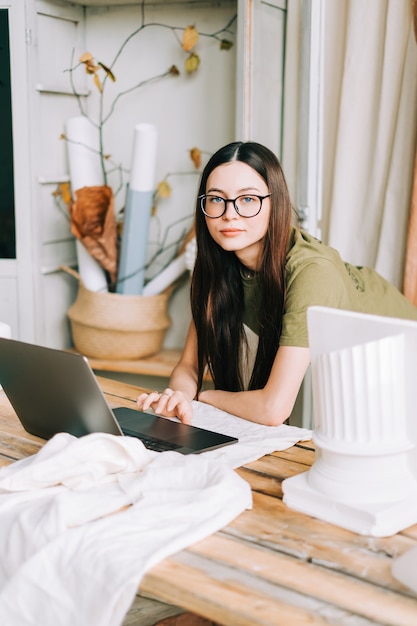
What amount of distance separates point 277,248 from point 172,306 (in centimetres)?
161

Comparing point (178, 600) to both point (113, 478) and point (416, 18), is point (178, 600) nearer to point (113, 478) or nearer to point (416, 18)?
point (113, 478)

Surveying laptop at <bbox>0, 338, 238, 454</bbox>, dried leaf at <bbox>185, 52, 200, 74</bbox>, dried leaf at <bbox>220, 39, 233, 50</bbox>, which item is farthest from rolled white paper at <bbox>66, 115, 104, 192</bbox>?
laptop at <bbox>0, 338, 238, 454</bbox>

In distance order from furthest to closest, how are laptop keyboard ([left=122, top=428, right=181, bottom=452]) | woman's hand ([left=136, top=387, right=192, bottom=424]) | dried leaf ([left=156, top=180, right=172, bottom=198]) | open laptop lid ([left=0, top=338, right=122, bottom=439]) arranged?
dried leaf ([left=156, top=180, right=172, bottom=198]) → woman's hand ([left=136, top=387, right=192, bottom=424]) → laptop keyboard ([left=122, top=428, right=181, bottom=452]) → open laptop lid ([left=0, top=338, right=122, bottom=439])

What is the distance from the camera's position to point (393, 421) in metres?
1.29

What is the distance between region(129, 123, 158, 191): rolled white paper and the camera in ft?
11.0

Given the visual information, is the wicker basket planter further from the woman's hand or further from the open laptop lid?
the open laptop lid

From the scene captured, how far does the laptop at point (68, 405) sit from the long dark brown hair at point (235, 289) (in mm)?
486

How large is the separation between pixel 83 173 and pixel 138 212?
328 millimetres

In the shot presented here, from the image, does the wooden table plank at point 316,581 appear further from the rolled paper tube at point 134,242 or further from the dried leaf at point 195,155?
the dried leaf at point 195,155

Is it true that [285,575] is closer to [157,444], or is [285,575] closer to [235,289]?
[157,444]

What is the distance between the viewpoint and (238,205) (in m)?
2.11

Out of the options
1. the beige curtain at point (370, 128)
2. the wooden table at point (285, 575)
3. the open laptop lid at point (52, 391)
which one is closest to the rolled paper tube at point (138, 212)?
the beige curtain at point (370, 128)

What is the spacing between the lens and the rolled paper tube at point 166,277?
3.52 m

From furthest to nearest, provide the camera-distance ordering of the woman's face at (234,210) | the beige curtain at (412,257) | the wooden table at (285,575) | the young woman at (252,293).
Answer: the beige curtain at (412,257), the woman's face at (234,210), the young woman at (252,293), the wooden table at (285,575)
